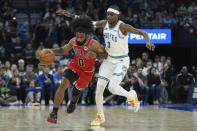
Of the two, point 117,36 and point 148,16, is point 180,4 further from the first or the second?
point 117,36

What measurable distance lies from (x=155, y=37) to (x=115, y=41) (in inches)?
401

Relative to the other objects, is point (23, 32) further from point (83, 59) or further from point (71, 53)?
point (83, 59)

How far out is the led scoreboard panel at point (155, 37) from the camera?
54.9 feet

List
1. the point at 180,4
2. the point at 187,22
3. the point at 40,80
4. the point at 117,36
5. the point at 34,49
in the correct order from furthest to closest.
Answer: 1. the point at 180,4
2. the point at 187,22
3. the point at 34,49
4. the point at 40,80
5. the point at 117,36

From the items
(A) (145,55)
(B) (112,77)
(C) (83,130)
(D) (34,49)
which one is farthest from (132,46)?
(C) (83,130)

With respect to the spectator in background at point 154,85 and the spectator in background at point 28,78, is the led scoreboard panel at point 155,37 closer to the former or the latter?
the spectator in background at point 154,85

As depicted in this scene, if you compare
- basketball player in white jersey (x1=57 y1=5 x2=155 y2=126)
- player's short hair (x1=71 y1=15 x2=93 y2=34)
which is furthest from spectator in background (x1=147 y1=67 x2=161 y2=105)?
player's short hair (x1=71 y1=15 x2=93 y2=34)

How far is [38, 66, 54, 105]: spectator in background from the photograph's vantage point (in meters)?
13.6

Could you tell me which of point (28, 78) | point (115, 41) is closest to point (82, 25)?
point (115, 41)

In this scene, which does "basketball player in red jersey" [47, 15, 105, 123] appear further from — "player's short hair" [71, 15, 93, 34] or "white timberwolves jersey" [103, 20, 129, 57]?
"white timberwolves jersey" [103, 20, 129, 57]

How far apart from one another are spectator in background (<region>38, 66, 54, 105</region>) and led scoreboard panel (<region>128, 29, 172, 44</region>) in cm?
435

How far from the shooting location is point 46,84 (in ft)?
44.6

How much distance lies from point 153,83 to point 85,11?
552cm

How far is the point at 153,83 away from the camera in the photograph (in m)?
14.3
